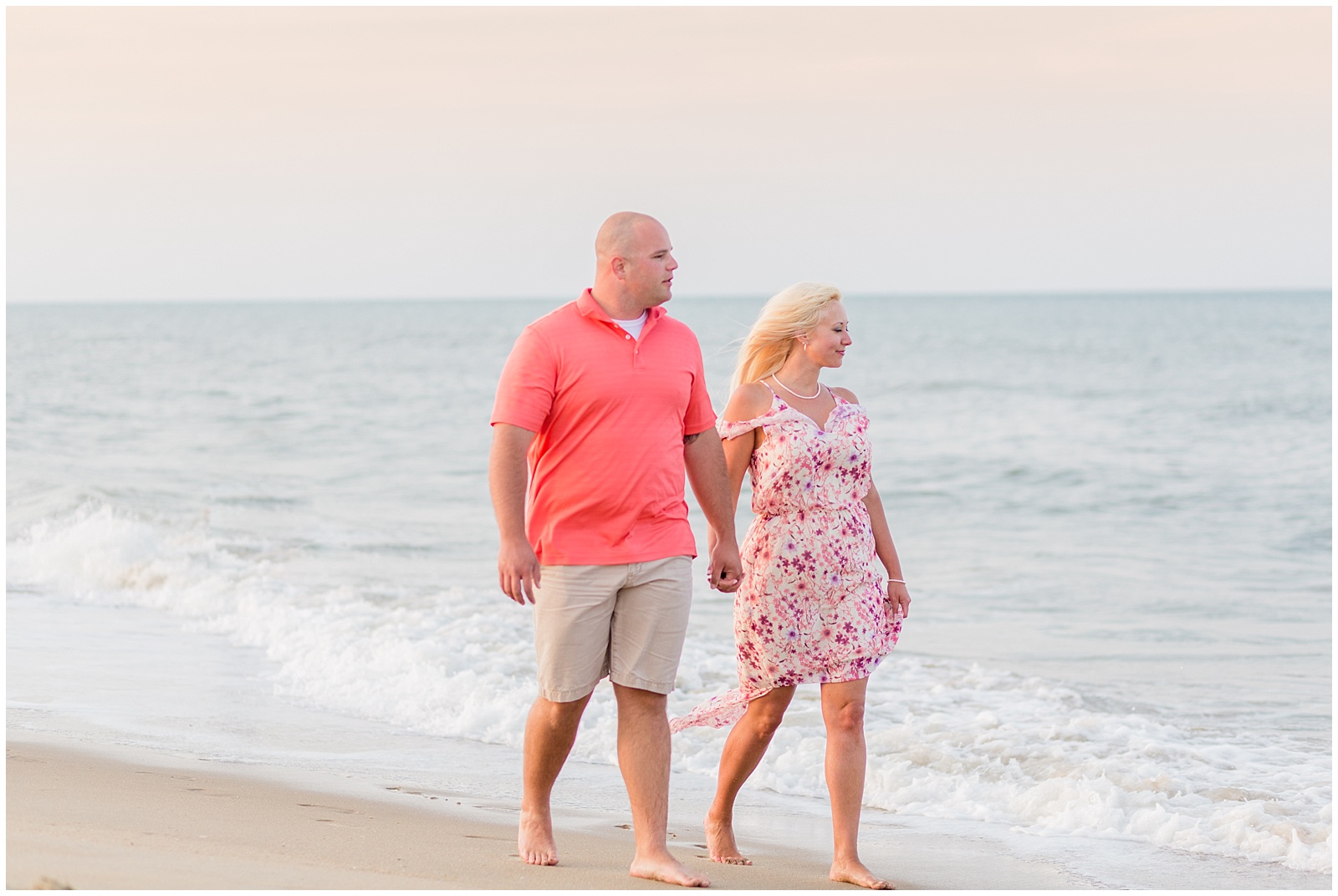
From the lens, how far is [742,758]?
4.20m

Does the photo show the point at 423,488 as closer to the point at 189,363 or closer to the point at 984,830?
the point at 984,830

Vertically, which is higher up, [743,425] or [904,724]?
[743,425]

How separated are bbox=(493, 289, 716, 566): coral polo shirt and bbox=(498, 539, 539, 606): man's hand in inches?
5.0

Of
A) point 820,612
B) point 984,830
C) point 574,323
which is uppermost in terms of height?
point 574,323

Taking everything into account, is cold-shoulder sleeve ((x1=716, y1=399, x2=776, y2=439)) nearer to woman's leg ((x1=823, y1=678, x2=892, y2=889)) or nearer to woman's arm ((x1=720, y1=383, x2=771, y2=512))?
woman's arm ((x1=720, y1=383, x2=771, y2=512))

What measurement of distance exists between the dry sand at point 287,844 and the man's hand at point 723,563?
2.84 feet

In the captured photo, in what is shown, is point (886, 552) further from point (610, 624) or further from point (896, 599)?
point (610, 624)

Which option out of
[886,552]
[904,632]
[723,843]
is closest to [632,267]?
[886,552]

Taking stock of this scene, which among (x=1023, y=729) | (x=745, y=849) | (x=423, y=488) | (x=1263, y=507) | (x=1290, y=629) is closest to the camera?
(x=745, y=849)

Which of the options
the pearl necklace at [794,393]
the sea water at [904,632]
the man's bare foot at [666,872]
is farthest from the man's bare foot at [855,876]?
the pearl necklace at [794,393]

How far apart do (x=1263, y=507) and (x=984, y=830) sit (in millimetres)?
10688

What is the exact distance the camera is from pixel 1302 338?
50938mm

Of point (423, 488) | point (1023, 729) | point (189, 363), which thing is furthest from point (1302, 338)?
point (1023, 729)

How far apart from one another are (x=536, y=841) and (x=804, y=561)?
3.79 feet
